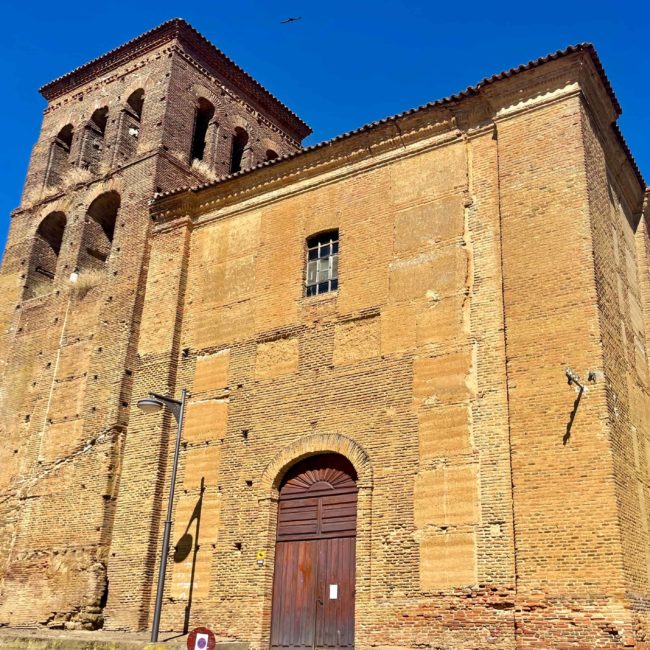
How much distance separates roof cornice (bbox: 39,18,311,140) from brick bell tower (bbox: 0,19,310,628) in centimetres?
4

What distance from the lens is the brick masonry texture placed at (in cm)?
1086

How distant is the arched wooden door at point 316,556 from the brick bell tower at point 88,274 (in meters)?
3.78

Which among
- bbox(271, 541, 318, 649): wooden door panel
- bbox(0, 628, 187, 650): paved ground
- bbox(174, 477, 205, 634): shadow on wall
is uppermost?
bbox(174, 477, 205, 634): shadow on wall

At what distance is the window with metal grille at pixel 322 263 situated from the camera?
1451 cm

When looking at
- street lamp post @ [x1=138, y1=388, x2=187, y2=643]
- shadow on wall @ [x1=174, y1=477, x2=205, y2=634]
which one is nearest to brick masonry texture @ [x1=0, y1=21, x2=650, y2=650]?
shadow on wall @ [x1=174, y1=477, x2=205, y2=634]

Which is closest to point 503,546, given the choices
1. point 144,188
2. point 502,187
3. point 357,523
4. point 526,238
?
point 357,523

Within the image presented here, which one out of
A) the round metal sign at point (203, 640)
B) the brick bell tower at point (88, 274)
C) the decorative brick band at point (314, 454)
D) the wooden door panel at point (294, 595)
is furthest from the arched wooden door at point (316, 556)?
the brick bell tower at point (88, 274)

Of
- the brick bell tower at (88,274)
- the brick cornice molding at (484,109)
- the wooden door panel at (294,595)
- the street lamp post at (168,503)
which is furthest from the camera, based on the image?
the brick bell tower at (88,274)

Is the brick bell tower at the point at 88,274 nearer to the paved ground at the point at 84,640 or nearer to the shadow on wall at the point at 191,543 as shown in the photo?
the paved ground at the point at 84,640

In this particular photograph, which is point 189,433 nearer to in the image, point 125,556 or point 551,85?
point 125,556

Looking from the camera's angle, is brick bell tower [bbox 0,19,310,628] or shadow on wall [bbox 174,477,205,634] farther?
brick bell tower [bbox 0,19,310,628]

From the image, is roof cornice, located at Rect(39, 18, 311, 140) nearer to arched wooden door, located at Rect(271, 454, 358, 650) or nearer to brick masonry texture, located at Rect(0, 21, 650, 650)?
brick masonry texture, located at Rect(0, 21, 650, 650)

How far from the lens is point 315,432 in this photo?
13.2m

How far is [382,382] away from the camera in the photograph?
1284 cm
